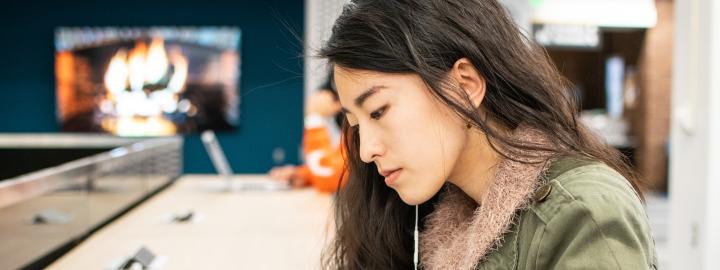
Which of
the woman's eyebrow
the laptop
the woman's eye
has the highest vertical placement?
the woman's eyebrow

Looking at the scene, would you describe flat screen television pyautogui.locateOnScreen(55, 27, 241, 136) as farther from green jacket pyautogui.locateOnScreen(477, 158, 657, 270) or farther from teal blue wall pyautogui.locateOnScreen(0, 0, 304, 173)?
green jacket pyautogui.locateOnScreen(477, 158, 657, 270)

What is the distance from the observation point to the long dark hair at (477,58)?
2.85 feet

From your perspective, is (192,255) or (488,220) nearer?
(488,220)

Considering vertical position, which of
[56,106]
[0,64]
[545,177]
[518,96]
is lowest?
[56,106]

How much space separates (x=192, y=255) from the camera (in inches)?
69.6

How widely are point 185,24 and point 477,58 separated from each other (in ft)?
20.2

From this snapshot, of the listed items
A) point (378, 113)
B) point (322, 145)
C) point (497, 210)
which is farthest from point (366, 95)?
point (322, 145)

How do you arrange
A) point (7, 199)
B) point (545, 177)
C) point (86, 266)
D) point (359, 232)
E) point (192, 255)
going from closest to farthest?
point (545, 177) → point (359, 232) → point (7, 199) → point (86, 266) → point (192, 255)

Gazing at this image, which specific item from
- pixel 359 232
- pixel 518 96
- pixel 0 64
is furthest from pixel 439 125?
pixel 0 64

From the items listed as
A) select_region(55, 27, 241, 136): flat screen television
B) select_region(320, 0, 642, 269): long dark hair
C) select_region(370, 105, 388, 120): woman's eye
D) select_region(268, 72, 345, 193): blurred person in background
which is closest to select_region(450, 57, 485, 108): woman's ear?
select_region(320, 0, 642, 269): long dark hair

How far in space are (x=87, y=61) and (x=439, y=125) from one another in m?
6.50

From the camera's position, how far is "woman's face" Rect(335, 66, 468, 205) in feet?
2.88

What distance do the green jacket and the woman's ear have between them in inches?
5.8

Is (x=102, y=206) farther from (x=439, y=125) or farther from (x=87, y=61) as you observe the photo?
(x=87, y=61)
